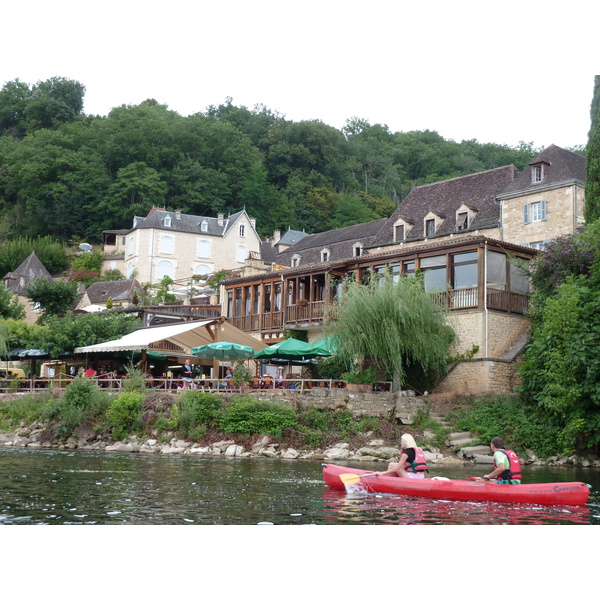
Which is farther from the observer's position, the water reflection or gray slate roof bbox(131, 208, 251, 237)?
gray slate roof bbox(131, 208, 251, 237)

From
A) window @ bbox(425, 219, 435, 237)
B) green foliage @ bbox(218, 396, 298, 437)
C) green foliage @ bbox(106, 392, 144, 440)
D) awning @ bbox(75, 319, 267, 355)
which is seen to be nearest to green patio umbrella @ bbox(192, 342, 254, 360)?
awning @ bbox(75, 319, 267, 355)

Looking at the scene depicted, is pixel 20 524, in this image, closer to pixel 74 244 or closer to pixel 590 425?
pixel 590 425

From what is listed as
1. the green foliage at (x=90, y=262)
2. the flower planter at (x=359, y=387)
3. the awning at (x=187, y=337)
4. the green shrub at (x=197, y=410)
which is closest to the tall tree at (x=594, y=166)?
the flower planter at (x=359, y=387)

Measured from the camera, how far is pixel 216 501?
13.0 metres

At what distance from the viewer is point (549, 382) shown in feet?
75.0

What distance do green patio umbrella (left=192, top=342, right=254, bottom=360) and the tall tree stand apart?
13.2 metres

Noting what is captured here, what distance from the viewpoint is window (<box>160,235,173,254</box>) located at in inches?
2758

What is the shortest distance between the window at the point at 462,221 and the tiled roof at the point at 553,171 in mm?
2103

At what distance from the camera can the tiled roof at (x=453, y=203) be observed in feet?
128

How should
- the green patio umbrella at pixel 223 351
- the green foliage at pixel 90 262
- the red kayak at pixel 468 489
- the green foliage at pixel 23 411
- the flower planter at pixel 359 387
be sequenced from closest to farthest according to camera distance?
the red kayak at pixel 468 489
the flower planter at pixel 359 387
the green patio umbrella at pixel 223 351
the green foliage at pixel 23 411
the green foliage at pixel 90 262

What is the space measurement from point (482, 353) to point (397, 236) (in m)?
15.6

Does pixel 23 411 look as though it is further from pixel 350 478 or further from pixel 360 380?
pixel 350 478

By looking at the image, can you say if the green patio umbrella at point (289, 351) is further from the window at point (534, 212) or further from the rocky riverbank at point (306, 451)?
the window at point (534, 212)

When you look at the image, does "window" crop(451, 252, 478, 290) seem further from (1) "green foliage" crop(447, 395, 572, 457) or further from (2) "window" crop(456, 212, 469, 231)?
(2) "window" crop(456, 212, 469, 231)
